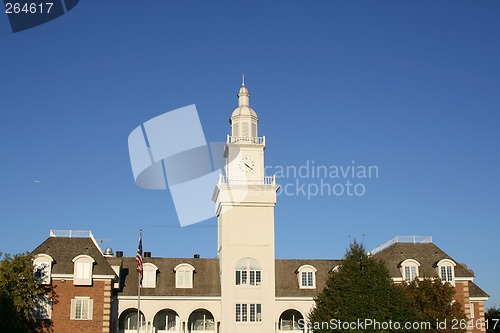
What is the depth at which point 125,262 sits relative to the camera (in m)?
60.1

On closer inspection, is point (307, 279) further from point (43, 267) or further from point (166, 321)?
point (43, 267)

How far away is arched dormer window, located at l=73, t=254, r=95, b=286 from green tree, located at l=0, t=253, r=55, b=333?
2.77m

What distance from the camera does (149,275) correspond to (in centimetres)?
5834

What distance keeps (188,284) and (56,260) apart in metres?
11.3

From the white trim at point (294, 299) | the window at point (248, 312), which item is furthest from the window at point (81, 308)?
the white trim at point (294, 299)

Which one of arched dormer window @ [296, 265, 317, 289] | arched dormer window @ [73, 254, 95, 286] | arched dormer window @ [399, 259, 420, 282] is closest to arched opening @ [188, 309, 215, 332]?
arched dormer window @ [296, 265, 317, 289]

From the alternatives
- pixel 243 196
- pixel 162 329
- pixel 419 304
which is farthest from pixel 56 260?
pixel 419 304

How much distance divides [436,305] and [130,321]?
25.1m

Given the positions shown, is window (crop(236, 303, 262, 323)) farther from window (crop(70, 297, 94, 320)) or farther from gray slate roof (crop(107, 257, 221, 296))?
window (crop(70, 297, 94, 320))

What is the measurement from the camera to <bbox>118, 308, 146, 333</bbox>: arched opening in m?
57.6

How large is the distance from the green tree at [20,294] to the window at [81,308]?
6.61ft

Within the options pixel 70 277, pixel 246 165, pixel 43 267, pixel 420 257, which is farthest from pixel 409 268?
pixel 43 267

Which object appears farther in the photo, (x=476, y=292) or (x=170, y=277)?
(x=476, y=292)

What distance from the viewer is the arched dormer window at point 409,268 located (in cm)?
5738
